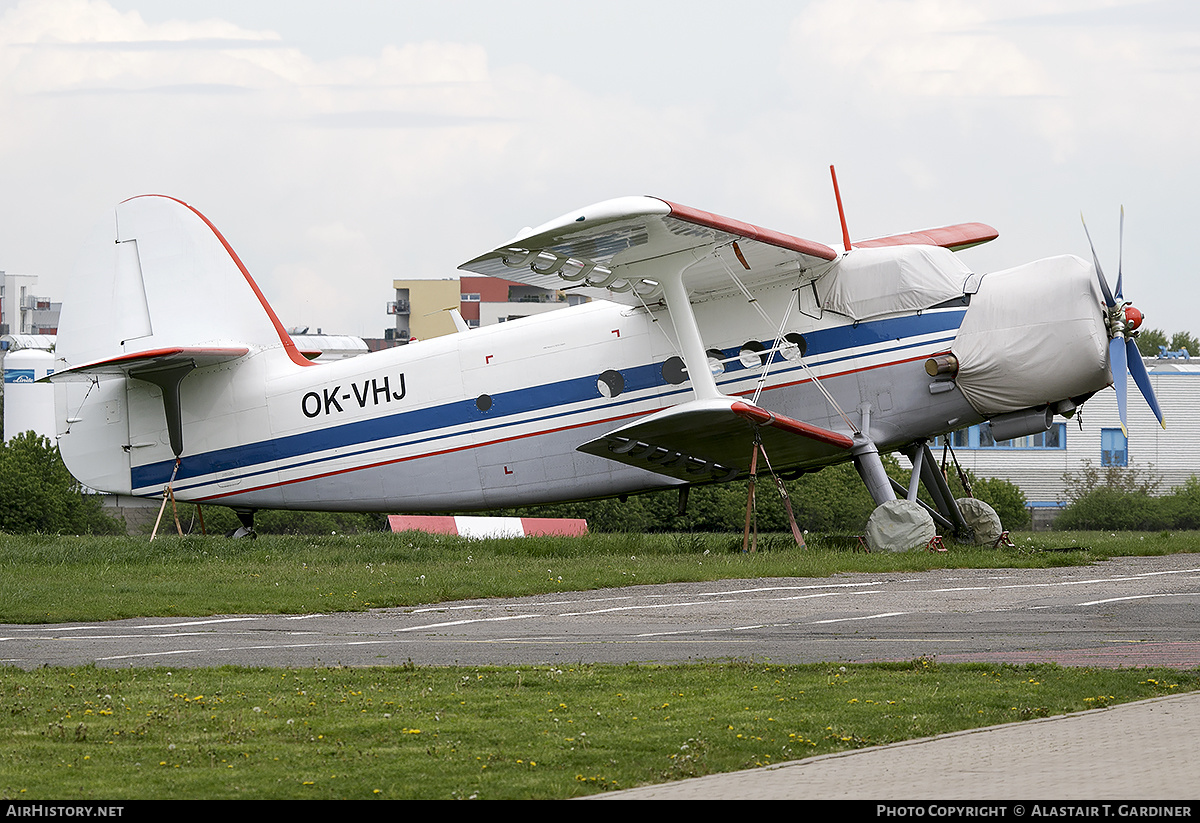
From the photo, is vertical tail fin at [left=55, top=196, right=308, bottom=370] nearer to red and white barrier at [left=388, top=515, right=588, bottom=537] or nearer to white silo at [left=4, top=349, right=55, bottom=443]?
red and white barrier at [left=388, top=515, right=588, bottom=537]

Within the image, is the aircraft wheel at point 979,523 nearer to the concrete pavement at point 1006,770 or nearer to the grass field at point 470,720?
the grass field at point 470,720

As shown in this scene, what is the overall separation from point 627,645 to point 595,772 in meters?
5.27

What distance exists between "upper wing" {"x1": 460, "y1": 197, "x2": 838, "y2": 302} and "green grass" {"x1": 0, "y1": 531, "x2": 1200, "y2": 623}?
4.45 metres

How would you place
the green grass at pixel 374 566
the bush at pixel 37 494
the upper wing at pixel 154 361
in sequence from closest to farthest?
the green grass at pixel 374 566
the upper wing at pixel 154 361
the bush at pixel 37 494

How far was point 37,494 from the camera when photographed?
55188mm

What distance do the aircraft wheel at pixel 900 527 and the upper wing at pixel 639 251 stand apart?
4.09 m

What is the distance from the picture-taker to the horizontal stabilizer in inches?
774

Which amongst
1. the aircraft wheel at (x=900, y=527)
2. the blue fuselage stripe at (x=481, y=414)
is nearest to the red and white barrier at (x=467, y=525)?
the blue fuselage stripe at (x=481, y=414)

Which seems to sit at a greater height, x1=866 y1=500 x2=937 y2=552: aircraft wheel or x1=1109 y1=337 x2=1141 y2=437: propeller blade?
x1=1109 y1=337 x2=1141 y2=437: propeller blade

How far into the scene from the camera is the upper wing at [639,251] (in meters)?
18.6

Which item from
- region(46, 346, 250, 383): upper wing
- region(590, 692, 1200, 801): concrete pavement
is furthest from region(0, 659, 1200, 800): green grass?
region(46, 346, 250, 383): upper wing

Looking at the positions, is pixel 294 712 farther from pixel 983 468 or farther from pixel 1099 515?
pixel 983 468

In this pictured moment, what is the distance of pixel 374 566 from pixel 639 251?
21.1 feet

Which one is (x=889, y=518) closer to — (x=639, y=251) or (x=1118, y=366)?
(x=1118, y=366)
